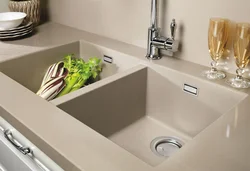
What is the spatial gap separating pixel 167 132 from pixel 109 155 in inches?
Result: 20.9

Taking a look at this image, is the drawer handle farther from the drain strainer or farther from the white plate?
the white plate

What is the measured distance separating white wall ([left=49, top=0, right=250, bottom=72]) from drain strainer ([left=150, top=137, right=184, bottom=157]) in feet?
1.02

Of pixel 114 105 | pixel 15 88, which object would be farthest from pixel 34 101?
pixel 114 105

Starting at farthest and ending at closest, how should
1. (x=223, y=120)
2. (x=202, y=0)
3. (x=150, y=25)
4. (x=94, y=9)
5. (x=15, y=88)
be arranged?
(x=94, y=9)
(x=150, y=25)
(x=202, y=0)
(x=15, y=88)
(x=223, y=120)

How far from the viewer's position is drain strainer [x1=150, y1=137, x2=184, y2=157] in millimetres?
1072

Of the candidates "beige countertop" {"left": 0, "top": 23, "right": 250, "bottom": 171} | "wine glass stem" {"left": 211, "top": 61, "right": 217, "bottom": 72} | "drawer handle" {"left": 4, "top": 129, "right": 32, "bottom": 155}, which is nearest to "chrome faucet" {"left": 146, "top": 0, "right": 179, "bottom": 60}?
"wine glass stem" {"left": 211, "top": 61, "right": 217, "bottom": 72}

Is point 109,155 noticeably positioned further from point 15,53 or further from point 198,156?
point 15,53

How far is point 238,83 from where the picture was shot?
101 cm

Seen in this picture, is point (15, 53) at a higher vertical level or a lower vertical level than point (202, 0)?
lower

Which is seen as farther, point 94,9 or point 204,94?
point 94,9

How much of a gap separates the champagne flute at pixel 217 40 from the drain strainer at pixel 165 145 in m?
0.26

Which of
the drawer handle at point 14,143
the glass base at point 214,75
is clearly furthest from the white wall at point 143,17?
the drawer handle at point 14,143

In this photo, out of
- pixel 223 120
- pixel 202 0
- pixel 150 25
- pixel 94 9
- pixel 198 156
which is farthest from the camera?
pixel 94 9

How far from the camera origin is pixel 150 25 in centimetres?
121
